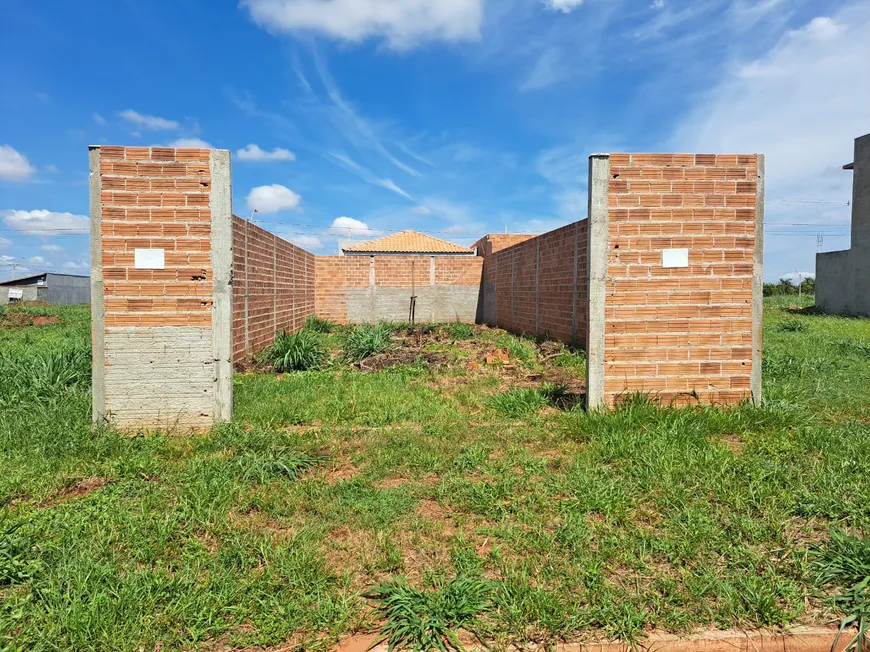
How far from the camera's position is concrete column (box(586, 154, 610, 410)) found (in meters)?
4.48

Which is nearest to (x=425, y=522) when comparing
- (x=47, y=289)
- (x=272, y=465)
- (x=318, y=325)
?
(x=272, y=465)

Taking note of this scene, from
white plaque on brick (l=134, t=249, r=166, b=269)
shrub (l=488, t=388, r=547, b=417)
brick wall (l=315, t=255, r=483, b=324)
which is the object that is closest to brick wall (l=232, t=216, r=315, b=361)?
brick wall (l=315, t=255, r=483, b=324)

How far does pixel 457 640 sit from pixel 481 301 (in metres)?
14.2

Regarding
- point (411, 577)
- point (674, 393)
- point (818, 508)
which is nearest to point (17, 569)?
point (411, 577)

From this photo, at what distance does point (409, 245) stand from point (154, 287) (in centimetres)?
3211

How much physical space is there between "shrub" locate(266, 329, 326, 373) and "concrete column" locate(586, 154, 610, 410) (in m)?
4.37

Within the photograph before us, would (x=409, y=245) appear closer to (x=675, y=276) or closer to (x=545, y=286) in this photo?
(x=545, y=286)

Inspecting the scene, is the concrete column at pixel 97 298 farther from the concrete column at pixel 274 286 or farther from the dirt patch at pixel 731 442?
the dirt patch at pixel 731 442

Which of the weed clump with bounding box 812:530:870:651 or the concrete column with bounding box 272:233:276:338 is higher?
the concrete column with bounding box 272:233:276:338

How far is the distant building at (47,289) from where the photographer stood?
29.9 meters

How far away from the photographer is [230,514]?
2.82 meters

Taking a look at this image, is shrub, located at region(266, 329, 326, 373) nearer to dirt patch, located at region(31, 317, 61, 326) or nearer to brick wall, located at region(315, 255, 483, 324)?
brick wall, located at region(315, 255, 483, 324)

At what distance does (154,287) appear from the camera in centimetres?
432

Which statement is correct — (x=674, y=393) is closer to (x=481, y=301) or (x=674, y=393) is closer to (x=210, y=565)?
(x=210, y=565)
